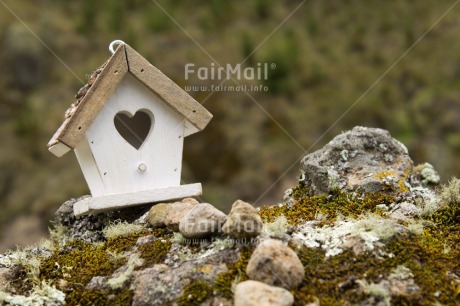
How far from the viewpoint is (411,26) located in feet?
68.1

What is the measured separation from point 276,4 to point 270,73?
4396 millimetres

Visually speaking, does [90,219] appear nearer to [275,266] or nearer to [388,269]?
[275,266]

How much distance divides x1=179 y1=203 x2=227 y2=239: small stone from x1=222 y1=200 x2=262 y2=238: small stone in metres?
0.14

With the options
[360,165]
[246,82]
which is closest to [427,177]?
[360,165]

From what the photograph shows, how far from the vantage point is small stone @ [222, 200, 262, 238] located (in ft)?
14.1

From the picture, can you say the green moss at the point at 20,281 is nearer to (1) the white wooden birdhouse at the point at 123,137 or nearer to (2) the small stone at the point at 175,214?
(1) the white wooden birdhouse at the point at 123,137

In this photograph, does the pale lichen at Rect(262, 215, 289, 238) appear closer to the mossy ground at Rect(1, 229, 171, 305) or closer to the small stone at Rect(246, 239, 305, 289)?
the small stone at Rect(246, 239, 305, 289)

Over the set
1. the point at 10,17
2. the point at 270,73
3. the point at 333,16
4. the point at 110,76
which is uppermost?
the point at 333,16

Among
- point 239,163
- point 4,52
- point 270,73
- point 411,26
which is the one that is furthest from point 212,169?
point 411,26

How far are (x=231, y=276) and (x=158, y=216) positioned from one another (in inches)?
51.8

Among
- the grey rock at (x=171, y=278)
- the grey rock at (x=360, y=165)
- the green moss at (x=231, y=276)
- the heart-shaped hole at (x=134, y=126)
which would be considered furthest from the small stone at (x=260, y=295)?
the heart-shaped hole at (x=134, y=126)

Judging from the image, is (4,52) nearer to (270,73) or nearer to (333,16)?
(270,73)

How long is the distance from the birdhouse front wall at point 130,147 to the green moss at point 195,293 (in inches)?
77.1

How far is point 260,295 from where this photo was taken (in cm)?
371
